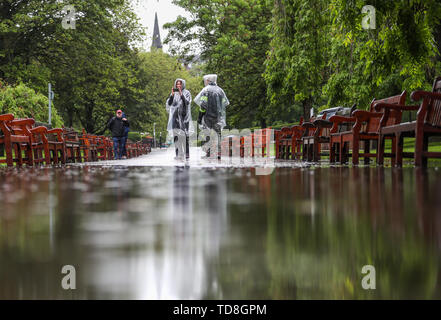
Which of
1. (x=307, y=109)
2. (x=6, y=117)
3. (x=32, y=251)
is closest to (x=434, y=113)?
(x=32, y=251)

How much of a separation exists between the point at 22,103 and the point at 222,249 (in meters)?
16.1

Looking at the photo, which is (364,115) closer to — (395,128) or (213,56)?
(395,128)

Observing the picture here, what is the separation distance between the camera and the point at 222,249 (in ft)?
4.07

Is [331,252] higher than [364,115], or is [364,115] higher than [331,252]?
[364,115]

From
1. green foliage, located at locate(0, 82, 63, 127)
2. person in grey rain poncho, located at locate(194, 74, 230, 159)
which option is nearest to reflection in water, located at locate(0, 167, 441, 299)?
person in grey rain poncho, located at locate(194, 74, 230, 159)

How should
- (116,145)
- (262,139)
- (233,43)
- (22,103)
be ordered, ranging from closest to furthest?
(22,103) → (262,139) → (116,145) → (233,43)

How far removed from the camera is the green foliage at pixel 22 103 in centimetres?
1492

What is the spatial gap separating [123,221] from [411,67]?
386 inches

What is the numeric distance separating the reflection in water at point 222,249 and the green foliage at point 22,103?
45.5 ft

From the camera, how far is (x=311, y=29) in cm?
1206

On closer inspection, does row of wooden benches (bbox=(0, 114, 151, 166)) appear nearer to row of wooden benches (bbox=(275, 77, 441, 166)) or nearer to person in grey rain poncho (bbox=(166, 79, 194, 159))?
person in grey rain poncho (bbox=(166, 79, 194, 159))

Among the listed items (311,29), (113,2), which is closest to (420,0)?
(311,29)

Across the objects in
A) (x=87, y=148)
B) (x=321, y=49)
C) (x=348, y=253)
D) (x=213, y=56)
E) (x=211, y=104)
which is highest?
(x=213, y=56)

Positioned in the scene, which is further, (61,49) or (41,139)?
(61,49)
